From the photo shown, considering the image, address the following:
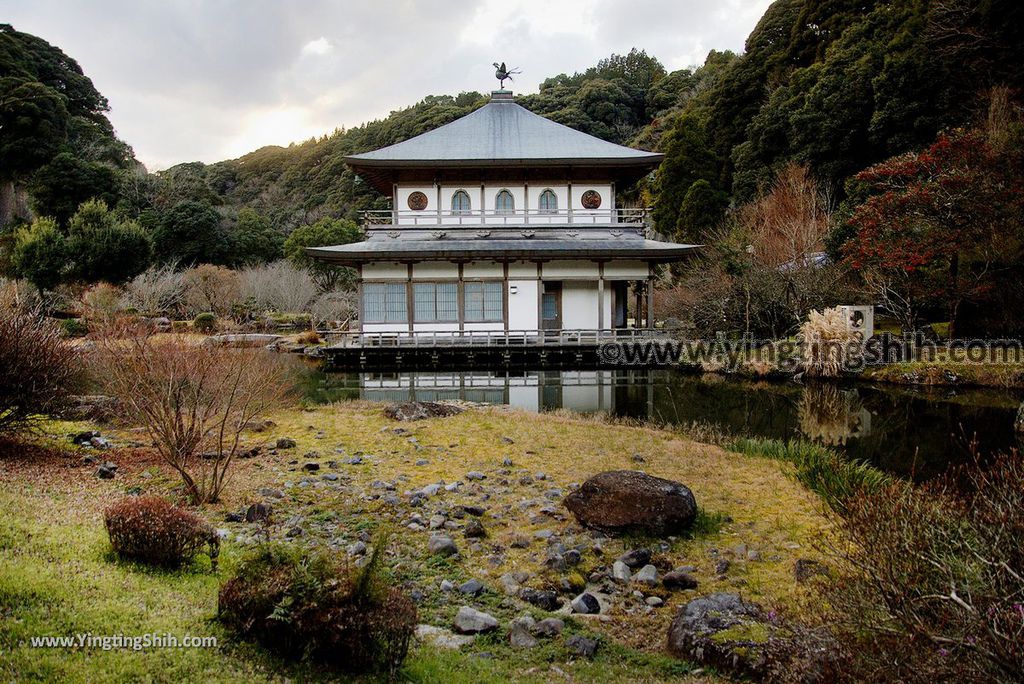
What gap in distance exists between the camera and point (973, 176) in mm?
16734

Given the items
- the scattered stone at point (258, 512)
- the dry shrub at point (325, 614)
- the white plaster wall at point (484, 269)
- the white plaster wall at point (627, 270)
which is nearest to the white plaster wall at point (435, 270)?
the white plaster wall at point (484, 269)

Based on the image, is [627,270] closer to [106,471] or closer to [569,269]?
[569,269]

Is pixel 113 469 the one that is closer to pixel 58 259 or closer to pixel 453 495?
pixel 453 495

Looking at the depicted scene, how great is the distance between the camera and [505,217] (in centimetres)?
2448

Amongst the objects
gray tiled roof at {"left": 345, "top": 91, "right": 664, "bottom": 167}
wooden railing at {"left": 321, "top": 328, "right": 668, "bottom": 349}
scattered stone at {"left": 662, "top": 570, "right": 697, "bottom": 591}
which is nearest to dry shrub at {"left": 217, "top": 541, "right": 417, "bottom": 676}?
scattered stone at {"left": 662, "top": 570, "right": 697, "bottom": 591}

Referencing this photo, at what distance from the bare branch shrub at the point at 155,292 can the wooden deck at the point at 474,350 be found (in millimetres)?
11418

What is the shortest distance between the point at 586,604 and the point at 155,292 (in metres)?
29.5

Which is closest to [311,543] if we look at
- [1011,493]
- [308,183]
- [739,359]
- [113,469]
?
[113,469]

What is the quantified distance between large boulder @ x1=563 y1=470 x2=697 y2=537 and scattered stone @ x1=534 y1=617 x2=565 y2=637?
1.87 metres

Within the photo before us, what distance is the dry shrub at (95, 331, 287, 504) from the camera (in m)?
7.17

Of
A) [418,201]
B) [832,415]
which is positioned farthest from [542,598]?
[418,201]

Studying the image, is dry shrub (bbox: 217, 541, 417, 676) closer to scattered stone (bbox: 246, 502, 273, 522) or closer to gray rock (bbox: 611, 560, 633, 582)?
gray rock (bbox: 611, 560, 633, 582)

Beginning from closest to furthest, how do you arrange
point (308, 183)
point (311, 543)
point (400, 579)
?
point (400, 579)
point (311, 543)
point (308, 183)

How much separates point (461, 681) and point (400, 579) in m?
1.65
